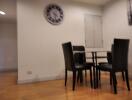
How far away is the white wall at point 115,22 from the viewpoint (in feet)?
12.9

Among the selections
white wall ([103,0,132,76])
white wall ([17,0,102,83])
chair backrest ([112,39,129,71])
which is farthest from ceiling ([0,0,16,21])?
chair backrest ([112,39,129,71])

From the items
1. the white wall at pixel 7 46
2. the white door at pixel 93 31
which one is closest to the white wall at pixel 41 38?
the white door at pixel 93 31

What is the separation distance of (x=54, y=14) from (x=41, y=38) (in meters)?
0.83

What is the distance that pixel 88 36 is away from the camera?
14.9 feet

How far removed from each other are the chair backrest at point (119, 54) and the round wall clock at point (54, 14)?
2104 millimetres

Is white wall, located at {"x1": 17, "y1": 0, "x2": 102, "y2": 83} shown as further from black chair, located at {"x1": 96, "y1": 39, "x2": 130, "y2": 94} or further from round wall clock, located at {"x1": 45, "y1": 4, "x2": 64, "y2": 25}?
black chair, located at {"x1": 96, "y1": 39, "x2": 130, "y2": 94}

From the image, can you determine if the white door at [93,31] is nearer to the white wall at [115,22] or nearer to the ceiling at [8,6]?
the white wall at [115,22]

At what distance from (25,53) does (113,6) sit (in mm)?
3078

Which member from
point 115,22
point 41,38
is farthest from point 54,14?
point 115,22

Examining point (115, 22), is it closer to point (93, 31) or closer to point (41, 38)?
point (93, 31)

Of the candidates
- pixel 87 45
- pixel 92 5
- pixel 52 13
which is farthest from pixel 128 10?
pixel 52 13

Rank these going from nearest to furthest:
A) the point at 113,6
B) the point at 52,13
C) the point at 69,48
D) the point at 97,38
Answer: the point at 69,48 < the point at 52,13 < the point at 113,6 < the point at 97,38

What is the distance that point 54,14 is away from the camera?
13.3 ft

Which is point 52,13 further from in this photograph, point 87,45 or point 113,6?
point 113,6
